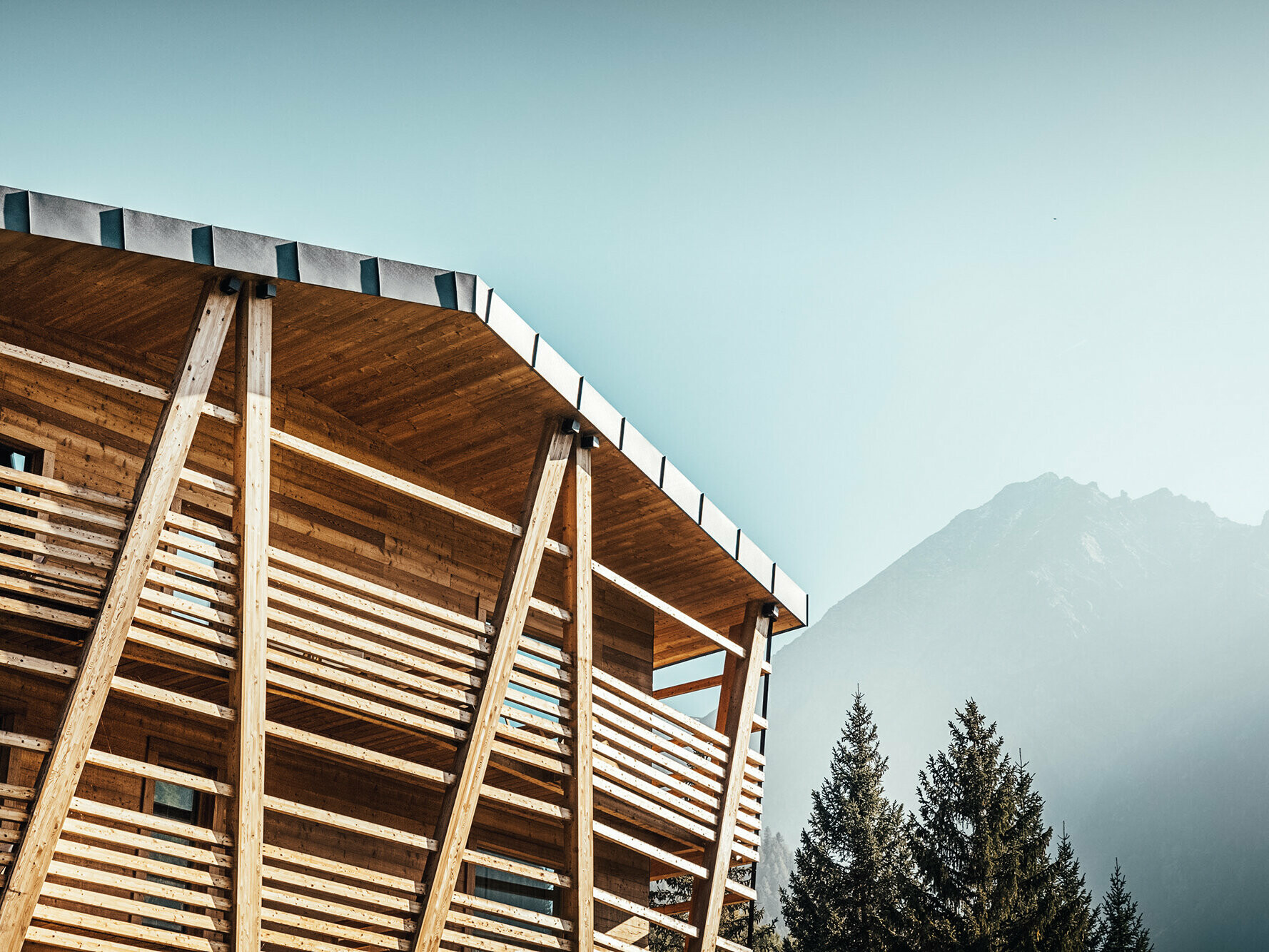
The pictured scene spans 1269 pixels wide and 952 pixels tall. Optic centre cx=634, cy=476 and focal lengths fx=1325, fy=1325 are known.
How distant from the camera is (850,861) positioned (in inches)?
1994

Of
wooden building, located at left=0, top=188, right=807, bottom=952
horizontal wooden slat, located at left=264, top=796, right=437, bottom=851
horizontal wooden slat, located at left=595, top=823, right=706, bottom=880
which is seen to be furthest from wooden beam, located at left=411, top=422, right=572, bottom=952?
horizontal wooden slat, located at left=595, top=823, right=706, bottom=880

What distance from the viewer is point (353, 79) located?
39.7m

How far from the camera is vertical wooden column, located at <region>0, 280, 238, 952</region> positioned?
9.94 meters

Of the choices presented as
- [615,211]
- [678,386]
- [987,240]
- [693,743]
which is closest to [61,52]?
[615,211]

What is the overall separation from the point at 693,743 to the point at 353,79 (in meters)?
29.0

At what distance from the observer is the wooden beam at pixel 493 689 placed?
1282cm

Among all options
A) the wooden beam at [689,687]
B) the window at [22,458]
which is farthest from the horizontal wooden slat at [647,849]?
the window at [22,458]

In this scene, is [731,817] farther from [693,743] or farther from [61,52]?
[61,52]

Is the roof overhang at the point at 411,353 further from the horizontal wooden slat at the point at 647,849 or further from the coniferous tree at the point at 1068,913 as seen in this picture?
the coniferous tree at the point at 1068,913

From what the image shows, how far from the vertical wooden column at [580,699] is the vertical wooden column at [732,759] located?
2.27 meters

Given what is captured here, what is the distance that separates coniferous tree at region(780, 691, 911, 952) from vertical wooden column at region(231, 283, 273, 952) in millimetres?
32406

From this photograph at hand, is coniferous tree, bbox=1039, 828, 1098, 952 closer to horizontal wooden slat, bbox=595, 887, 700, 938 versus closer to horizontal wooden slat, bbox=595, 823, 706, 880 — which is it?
horizontal wooden slat, bbox=595, 823, 706, 880

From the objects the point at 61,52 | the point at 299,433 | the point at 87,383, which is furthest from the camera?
the point at 61,52

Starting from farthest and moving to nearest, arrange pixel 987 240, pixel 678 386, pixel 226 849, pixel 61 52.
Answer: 1. pixel 987 240
2. pixel 678 386
3. pixel 61 52
4. pixel 226 849
